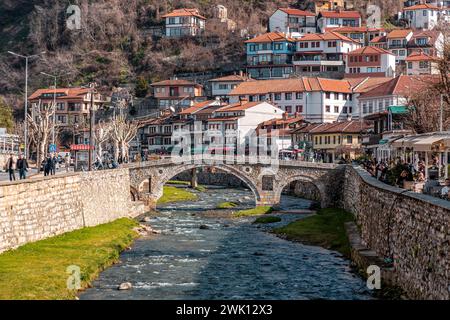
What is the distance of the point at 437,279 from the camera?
27422 millimetres

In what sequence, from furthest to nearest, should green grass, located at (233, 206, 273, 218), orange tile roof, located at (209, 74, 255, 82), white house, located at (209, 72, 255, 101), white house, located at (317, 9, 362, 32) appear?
white house, located at (317, 9, 362, 32), orange tile roof, located at (209, 74, 255, 82), white house, located at (209, 72, 255, 101), green grass, located at (233, 206, 273, 218)

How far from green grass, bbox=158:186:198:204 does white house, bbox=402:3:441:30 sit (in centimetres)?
8588

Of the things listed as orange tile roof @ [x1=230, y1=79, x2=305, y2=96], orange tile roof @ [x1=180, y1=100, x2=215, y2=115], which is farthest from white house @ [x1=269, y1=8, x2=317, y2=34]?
orange tile roof @ [x1=180, y1=100, x2=215, y2=115]

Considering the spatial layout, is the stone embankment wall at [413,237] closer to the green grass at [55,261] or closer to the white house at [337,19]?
the green grass at [55,261]

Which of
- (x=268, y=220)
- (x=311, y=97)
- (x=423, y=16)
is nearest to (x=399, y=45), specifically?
(x=423, y=16)

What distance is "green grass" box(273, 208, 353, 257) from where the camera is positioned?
185 ft

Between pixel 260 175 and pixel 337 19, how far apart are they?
90990 millimetres

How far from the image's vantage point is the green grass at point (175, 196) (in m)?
93.8

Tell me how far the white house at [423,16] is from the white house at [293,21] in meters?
20.1

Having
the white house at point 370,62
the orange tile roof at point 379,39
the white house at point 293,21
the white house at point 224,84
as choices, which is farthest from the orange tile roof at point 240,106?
the white house at point 293,21

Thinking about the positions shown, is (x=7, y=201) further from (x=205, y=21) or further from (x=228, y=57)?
(x=205, y=21)

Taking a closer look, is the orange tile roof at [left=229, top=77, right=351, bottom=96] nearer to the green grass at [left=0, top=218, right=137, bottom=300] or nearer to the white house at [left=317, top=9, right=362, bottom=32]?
the white house at [left=317, top=9, right=362, bottom=32]

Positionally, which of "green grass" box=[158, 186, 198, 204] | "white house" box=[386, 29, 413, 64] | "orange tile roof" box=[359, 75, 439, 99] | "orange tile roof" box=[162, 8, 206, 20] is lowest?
"green grass" box=[158, 186, 198, 204]

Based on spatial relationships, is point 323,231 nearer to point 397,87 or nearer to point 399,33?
point 397,87
